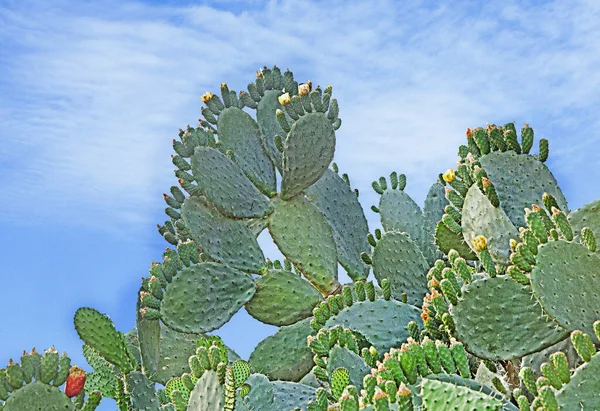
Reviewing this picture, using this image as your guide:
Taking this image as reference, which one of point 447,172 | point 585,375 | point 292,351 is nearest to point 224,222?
point 292,351

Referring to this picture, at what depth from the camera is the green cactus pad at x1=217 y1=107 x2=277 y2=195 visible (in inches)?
190

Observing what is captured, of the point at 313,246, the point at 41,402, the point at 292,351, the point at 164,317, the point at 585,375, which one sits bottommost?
the point at 585,375

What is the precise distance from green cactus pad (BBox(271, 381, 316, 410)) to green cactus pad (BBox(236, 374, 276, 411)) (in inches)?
3.9

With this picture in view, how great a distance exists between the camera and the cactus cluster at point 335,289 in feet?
7.63

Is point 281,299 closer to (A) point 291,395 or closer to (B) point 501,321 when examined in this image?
(A) point 291,395

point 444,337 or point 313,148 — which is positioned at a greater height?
point 313,148

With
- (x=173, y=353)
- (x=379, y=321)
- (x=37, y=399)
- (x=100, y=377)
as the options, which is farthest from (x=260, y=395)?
(x=100, y=377)

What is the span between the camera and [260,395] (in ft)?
10.0

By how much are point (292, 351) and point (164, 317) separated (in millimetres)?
711

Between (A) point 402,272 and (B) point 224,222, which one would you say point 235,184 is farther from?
(A) point 402,272

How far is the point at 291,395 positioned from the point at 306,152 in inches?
66.2

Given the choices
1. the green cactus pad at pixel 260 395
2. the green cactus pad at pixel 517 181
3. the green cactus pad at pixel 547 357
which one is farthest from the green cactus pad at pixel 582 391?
the green cactus pad at pixel 260 395

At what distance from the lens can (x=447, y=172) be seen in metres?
3.24

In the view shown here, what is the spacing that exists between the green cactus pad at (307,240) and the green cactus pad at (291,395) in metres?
Result: 1.18
